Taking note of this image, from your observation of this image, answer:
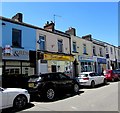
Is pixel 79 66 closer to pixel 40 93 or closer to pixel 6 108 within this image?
pixel 40 93

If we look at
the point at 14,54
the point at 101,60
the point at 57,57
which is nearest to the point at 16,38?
the point at 14,54

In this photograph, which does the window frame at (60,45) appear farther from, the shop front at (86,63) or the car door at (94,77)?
the car door at (94,77)

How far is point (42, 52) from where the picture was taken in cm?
1914

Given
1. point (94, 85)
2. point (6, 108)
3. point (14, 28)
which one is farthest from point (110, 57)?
point (6, 108)

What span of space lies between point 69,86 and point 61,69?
9083 millimetres

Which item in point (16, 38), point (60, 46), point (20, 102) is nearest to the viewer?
point (20, 102)

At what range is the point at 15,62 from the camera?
16.8 m

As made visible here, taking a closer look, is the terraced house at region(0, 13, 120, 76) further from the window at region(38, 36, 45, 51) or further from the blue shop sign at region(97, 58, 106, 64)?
the blue shop sign at region(97, 58, 106, 64)

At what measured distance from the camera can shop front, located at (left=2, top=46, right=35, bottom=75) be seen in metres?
15.7

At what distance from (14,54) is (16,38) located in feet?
5.24

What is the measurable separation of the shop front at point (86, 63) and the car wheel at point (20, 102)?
16.8m

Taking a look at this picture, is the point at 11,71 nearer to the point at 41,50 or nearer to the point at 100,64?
the point at 41,50

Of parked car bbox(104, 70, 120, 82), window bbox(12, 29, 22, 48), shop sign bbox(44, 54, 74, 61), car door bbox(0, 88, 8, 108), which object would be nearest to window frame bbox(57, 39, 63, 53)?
shop sign bbox(44, 54, 74, 61)

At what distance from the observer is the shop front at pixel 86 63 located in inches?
1024
